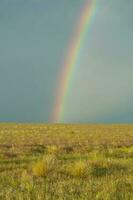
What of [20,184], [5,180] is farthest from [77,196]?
[5,180]

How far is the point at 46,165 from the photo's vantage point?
1362 centimetres

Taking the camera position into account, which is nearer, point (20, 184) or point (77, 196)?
point (77, 196)

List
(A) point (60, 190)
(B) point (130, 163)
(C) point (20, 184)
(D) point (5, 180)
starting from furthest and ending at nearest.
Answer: (B) point (130, 163), (D) point (5, 180), (C) point (20, 184), (A) point (60, 190)

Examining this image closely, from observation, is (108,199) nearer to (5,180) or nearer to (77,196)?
(77,196)

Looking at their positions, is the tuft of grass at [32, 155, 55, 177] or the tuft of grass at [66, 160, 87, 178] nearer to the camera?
the tuft of grass at [66, 160, 87, 178]

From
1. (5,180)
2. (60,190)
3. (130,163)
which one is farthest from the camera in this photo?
(130,163)

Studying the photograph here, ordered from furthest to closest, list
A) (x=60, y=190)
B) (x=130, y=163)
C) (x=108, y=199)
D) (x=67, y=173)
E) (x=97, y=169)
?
(x=130, y=163) < (x=97, y=169) < (x=67, y=173) < (x=60, y=190) < (x=108, y=199)

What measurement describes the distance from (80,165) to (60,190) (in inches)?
164

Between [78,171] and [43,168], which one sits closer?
[78,171]

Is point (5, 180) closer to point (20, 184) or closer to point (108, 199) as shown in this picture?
point (20, 184)

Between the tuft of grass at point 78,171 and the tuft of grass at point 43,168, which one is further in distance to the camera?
the tuft of grass at point 43,168

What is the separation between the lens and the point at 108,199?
839cm

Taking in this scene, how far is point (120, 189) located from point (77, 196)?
1.48 metres

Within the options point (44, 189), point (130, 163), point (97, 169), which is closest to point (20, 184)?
point (44, 189)
